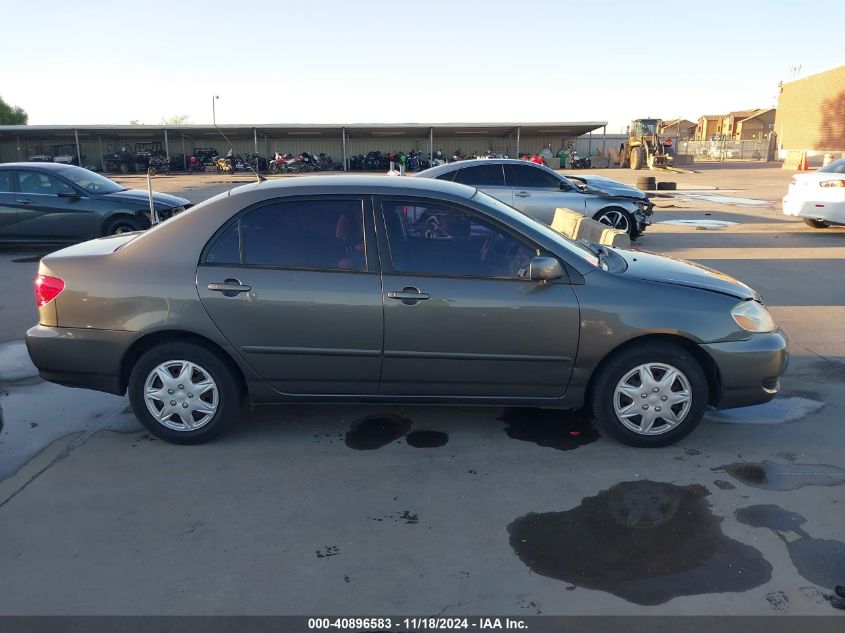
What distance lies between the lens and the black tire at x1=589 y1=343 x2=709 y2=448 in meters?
3.98

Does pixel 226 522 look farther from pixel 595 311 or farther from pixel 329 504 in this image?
pixel 595 311

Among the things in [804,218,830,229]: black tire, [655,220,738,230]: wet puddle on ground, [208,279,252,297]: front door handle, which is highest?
[208,279,252,297]: front door handle

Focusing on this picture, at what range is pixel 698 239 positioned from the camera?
12602 mm

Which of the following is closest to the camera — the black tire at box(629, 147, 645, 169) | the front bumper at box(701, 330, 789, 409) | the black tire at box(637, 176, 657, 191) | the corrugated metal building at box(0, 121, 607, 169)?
the front bumper at box(701, 330, 789, 409)

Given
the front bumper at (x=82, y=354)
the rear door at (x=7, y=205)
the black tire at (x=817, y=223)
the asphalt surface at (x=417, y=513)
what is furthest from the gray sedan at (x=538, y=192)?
the front bumper at (x=82, y=354)

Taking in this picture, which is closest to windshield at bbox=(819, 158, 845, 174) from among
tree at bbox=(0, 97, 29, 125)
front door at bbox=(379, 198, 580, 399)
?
front door at bbox=(379, 198, 580, 399)

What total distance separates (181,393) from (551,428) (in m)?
2.42

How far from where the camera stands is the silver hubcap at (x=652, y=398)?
157 inches

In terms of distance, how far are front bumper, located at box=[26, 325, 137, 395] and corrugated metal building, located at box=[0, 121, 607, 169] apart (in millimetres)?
39874

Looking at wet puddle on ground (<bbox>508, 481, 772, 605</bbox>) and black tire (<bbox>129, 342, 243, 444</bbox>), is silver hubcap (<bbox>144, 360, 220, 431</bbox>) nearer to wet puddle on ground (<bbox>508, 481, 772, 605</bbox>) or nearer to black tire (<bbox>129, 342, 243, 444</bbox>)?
black tire (<bbox>129, 342, 243, 444</bbox>)

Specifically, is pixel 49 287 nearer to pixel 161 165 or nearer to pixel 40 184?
pixel 40 184

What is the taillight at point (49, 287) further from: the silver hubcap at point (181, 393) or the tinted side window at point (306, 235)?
the tinted side window at point (306, 235)

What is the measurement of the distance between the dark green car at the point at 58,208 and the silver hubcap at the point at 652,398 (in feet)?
29.7

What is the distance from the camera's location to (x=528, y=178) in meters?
11.4
